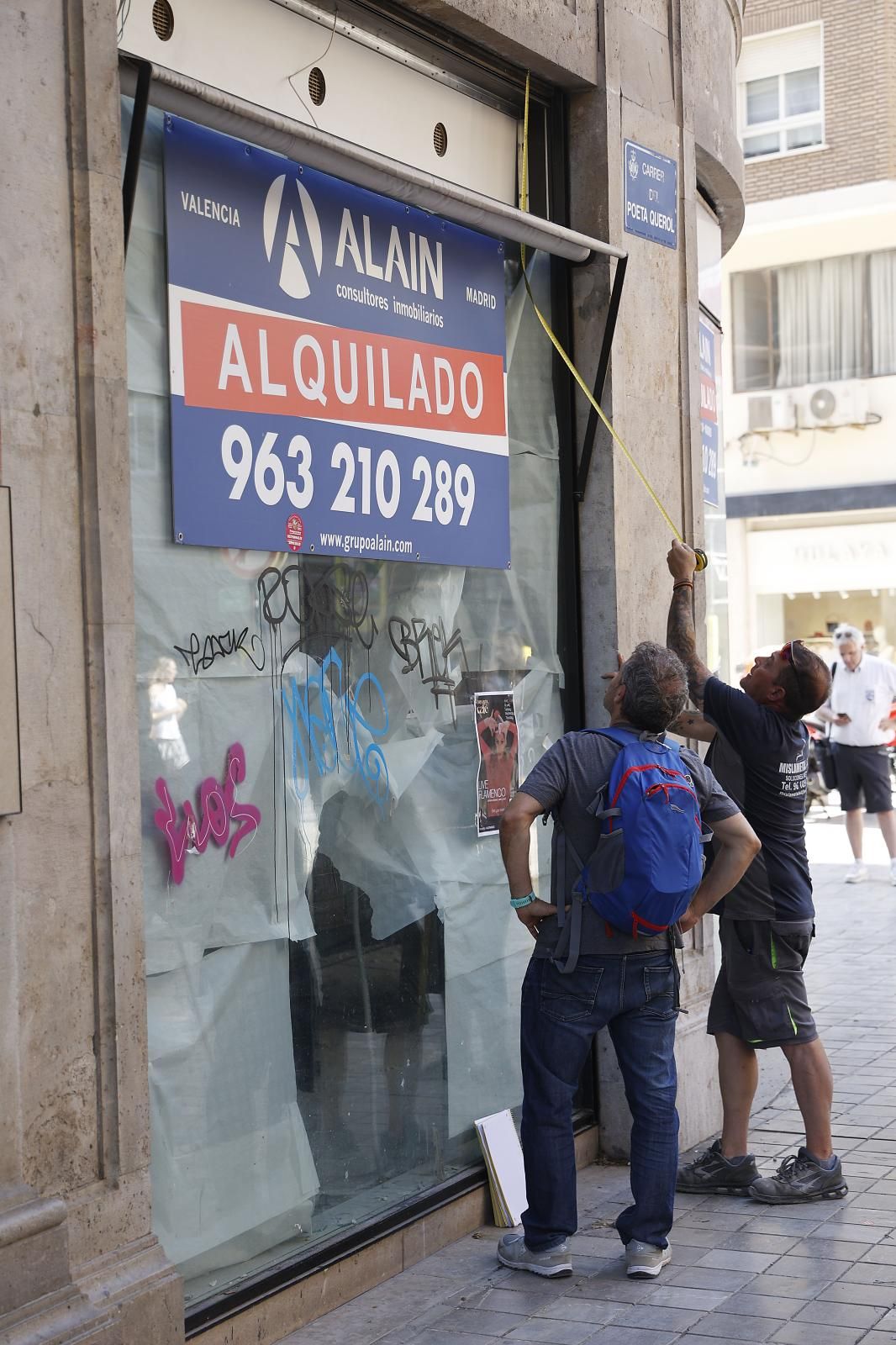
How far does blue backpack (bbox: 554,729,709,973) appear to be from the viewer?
460 cm

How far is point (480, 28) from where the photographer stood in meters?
5.46

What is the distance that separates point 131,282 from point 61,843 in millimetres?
1529

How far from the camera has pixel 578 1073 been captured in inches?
191

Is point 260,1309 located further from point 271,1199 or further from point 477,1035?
point 477,1035

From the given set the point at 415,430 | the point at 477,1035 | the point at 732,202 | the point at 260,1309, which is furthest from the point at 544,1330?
the point at 732,202

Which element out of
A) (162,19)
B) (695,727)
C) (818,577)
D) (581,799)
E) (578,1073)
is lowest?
(578,1073)

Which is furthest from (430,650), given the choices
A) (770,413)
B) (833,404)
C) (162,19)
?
(770,413)

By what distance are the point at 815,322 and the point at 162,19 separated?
2392cm

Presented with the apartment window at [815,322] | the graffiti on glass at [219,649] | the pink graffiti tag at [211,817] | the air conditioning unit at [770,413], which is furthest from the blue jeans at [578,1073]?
the apartment window at [815,322]

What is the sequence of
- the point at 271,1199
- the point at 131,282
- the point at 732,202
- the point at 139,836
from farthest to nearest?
the point at 732,202, the point at 271,1199, the point at 131,282, the point at 139,836

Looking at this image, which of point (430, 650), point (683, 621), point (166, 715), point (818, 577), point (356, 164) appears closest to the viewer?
point (166, 715)

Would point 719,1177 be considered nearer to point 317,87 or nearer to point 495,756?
point 495,756

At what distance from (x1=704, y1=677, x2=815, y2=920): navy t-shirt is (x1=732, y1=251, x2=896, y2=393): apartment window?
22.1 m

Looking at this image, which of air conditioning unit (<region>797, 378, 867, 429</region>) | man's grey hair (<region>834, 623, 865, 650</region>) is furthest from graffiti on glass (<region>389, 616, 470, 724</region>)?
air conditioning unit (<region>797, 378, 867, 429</region>)
